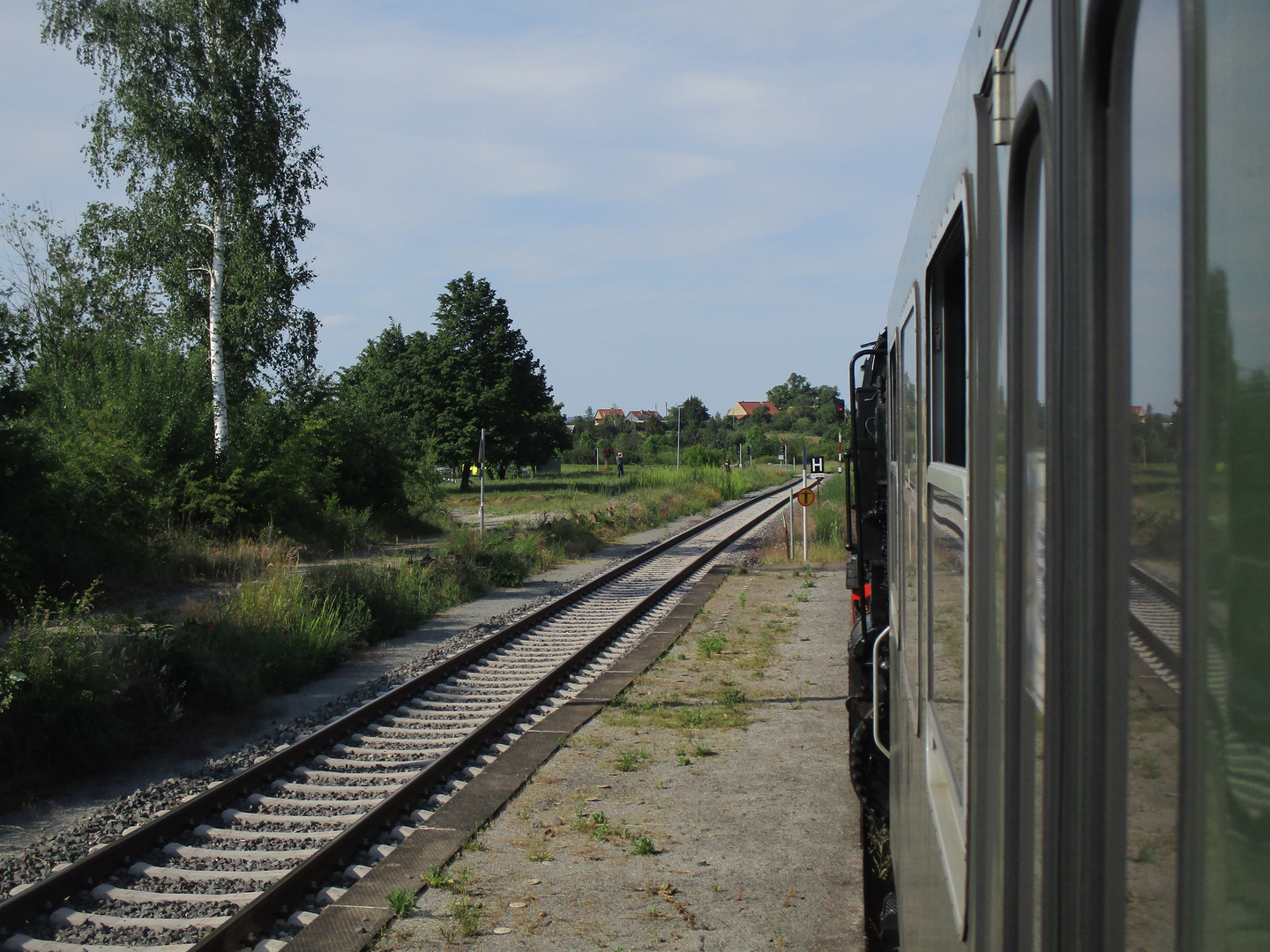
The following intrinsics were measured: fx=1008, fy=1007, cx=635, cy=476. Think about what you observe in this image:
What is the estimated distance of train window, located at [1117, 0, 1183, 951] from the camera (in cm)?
82

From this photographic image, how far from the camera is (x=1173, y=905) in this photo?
0.82 metres

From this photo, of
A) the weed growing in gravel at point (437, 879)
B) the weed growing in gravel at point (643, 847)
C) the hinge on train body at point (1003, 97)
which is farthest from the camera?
the weed growing in gravel at point (643, 847)

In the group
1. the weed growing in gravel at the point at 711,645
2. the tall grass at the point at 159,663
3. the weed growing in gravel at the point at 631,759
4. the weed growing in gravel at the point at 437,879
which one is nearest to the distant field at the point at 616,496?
the tall grass at the point at 159,663

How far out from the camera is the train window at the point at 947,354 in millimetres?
2225

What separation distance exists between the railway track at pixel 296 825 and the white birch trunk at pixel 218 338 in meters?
12.1

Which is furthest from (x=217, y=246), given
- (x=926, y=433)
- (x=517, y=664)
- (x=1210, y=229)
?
(x=1210, y=229)

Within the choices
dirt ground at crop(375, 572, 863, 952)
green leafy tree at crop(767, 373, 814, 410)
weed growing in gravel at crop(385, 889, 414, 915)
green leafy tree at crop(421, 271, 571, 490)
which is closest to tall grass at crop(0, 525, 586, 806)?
dirt ground at crop(375, 572, 863, 952)

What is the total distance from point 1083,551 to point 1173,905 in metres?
0.34

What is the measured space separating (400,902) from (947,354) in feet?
12.1

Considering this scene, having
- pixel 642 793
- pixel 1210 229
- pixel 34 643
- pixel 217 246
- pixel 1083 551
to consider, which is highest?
pixel 217 246

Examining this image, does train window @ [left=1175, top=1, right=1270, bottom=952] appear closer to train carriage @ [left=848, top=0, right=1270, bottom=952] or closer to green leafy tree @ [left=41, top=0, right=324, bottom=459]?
train carriage @ [left=848, top=0, right=1270, bottom=952]

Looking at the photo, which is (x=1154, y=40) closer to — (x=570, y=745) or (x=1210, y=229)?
(x=1210, y=229)

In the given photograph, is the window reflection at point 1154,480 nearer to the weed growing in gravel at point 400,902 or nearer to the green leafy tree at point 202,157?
the weed growing in gravel at point 400,902

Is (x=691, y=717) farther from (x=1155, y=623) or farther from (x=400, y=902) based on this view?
(x=1155, y=623)
